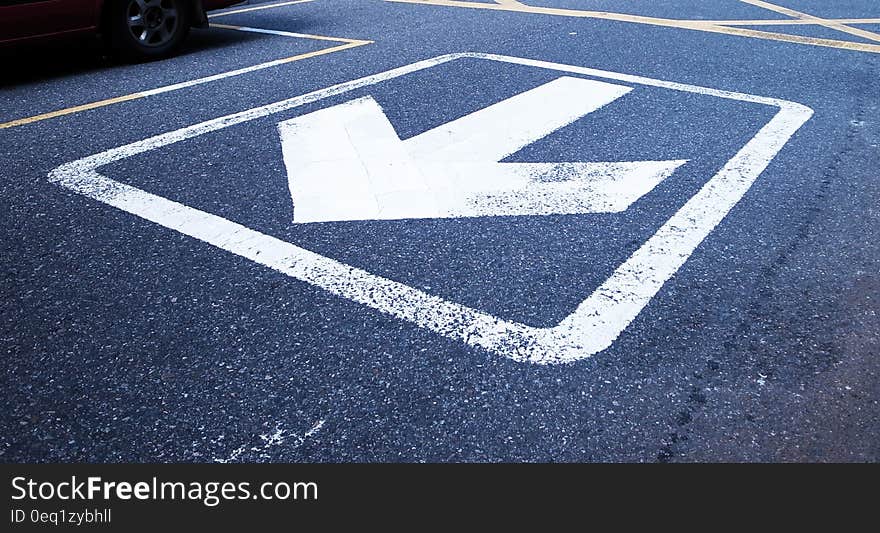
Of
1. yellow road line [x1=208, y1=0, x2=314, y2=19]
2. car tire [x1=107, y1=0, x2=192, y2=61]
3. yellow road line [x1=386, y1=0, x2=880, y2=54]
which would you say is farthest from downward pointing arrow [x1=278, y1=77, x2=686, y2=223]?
yellow road line [x1=208, y1=0, x2=314, y2=19]

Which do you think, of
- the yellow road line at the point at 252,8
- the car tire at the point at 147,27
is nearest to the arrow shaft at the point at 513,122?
the car tire at the point at 147,27

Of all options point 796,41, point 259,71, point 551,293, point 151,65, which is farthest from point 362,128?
point 796,41

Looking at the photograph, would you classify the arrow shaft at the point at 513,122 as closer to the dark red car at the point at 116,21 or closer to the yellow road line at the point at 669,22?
the yellow road line at the point at 669,22

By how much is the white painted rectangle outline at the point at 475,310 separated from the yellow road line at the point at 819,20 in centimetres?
413

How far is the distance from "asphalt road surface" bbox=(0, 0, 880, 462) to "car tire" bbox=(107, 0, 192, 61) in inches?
19.9

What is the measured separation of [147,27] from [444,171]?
3714 mm

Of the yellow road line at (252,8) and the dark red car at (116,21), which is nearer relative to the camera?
the dark red car at (116,21)

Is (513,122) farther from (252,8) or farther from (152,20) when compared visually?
(252,8)

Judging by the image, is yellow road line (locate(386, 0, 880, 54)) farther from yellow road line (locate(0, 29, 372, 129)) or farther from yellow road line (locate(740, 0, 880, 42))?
yellow road line (locate(0, 29, 372, 129))

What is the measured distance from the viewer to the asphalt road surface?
86.6 inches

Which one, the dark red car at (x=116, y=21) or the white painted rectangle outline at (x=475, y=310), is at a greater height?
the dark red car at (x=116, y=21)

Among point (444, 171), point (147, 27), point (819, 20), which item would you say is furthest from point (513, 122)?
point (819, 20)

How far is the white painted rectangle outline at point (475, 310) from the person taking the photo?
101 inches

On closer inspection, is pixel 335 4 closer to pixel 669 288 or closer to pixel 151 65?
pixel 151 65
